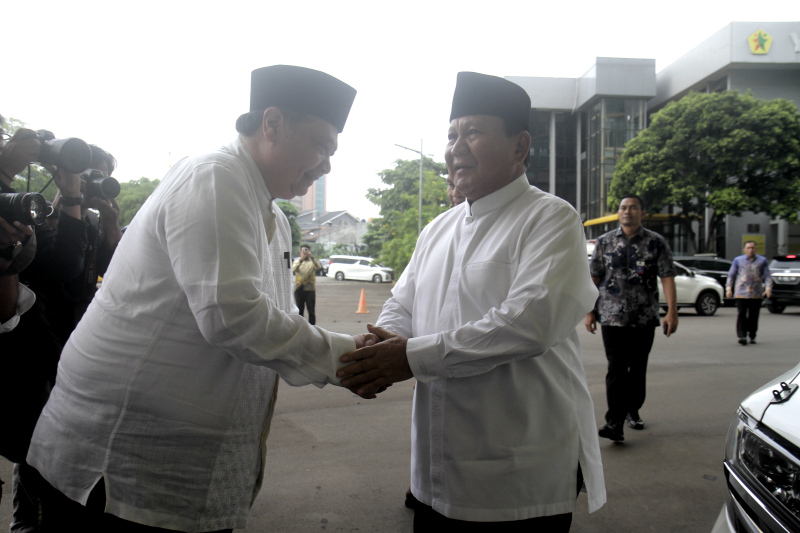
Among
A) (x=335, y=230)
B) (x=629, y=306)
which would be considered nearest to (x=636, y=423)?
(x=629, y=306)

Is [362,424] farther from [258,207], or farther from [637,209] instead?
[258,207]

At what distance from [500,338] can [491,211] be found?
55 centimetres

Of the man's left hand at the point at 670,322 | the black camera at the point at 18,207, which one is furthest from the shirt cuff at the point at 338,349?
the man's left hand at the point at 670,322

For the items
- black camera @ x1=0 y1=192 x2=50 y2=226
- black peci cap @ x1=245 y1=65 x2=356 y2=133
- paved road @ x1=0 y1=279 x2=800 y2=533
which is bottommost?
paved road @ x1=0 y1=279 x2=800 y2=533

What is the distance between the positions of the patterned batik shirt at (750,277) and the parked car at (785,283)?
5.73 metres

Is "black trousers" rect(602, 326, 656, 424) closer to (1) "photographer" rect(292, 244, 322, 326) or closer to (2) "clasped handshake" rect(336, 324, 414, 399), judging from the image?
(2) "clasped handshake" rect(336, 324, 414, 399)

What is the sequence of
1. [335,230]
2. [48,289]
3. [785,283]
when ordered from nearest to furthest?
[48,289] → [785,283] → [335,230]

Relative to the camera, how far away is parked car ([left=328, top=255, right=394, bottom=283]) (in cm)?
3488

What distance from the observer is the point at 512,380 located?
5.91 feet

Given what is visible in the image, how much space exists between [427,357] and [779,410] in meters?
1.06

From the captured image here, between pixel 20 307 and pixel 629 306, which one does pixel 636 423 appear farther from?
pixel 20 307

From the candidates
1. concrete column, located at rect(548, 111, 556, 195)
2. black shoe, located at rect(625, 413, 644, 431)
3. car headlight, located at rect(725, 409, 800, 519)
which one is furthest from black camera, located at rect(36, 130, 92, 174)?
concrete column, located at rect(548, 111, 556, 195)

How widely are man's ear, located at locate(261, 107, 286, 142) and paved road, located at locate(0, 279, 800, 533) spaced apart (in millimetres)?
2191

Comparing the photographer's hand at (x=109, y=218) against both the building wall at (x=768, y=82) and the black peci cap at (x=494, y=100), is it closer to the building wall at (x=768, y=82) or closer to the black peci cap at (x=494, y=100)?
the black peci cap at (x=494, y=100)
